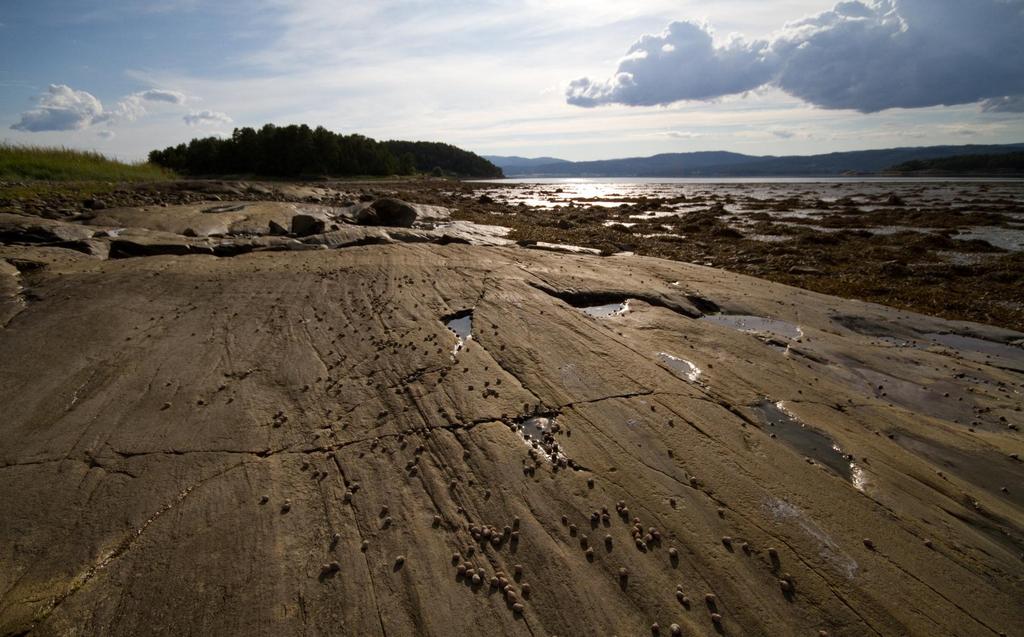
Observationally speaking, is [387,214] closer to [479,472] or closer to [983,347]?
[479,472]

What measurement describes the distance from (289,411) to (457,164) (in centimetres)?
13430

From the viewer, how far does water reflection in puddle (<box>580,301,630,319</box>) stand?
9.01 meters

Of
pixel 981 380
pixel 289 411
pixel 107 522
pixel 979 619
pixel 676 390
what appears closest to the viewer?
pixel 979 619

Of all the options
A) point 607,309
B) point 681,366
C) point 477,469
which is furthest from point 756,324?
point 477,469

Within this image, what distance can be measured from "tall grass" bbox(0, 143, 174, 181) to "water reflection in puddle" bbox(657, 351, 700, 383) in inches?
1143

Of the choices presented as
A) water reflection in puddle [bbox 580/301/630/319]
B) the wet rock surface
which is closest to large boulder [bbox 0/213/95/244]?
the wet rock surface

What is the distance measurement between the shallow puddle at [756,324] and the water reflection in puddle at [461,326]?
4.52 meters

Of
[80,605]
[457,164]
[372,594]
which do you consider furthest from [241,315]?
[457,164]

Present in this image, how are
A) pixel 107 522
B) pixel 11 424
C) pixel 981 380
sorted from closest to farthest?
pixel 107 522, pixel 11 424, pixel 981 380

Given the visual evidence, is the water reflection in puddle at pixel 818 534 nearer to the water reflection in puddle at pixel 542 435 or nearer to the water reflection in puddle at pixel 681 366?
the water reflection in puddle at pixel 542 435

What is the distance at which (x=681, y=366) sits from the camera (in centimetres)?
701

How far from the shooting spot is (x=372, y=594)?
11.5ft

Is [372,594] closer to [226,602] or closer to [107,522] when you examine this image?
[226,602]

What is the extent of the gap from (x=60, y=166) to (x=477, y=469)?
3056 centimetres
